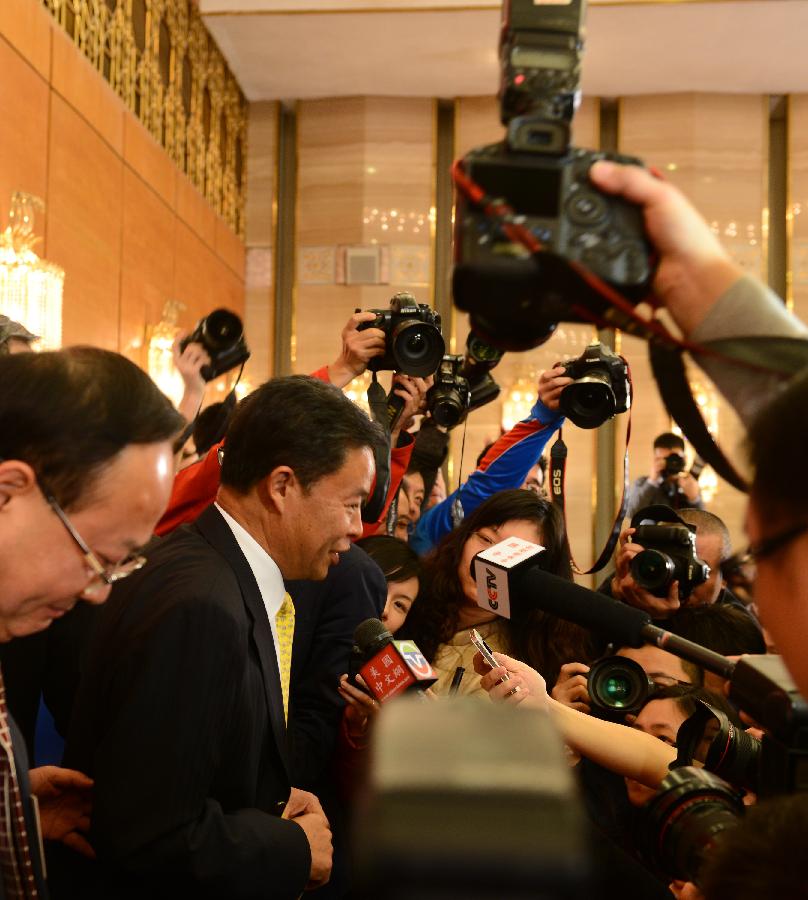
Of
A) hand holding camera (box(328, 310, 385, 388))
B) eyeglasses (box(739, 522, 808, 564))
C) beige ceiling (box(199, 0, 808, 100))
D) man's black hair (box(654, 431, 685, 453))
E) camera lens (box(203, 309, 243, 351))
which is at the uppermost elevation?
beige ceiling (box(199, 0, 808, 100))

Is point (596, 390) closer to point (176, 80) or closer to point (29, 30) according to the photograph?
point (29, 30)

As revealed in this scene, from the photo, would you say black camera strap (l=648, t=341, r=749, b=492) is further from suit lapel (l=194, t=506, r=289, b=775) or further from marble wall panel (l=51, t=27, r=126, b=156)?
marble wall panel (l=51, t=27, r=126, b=156)

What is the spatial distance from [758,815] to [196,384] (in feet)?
7.95

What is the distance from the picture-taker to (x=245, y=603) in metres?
1.58

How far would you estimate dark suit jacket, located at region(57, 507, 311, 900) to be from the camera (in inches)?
53.1

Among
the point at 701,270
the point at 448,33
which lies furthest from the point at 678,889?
the point at 448,33

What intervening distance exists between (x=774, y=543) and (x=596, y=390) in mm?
1935

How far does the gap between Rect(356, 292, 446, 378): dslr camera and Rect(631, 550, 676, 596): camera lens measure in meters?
0.77

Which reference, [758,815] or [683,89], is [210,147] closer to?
[683,89]

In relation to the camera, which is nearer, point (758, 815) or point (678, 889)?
point (758, 815)

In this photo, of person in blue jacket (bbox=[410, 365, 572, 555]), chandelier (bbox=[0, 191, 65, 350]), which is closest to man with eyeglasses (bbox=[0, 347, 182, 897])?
person in blue jacket (bbox=[410, 365, 572, 555])

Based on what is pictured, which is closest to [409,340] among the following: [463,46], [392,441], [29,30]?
[392,441]

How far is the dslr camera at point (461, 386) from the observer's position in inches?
123

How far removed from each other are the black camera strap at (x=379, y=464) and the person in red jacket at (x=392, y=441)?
0.06 metres
